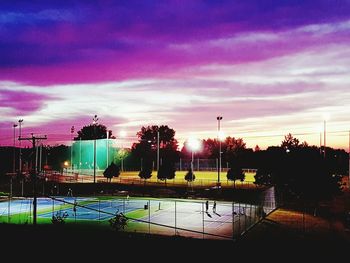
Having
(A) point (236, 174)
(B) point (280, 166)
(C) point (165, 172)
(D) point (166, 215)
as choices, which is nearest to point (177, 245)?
(D) point (166, 215)

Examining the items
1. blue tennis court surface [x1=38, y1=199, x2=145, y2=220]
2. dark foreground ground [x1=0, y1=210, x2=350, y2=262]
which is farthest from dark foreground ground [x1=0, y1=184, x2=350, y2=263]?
blue tennis court surface [x1=38, y1=199, x2=145, y2=220]

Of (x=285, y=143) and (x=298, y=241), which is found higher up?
(x=285, y=143)

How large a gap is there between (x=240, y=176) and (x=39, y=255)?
42.4 meters

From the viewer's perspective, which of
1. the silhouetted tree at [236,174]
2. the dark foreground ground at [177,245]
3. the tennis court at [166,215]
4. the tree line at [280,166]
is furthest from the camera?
the silhouetted tree at [236,174]

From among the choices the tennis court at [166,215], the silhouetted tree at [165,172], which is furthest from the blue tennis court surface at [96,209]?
the silhouetted tree at [165,172]

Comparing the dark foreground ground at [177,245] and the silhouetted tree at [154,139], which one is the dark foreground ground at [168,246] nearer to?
the dark foreground ground at [177,245]

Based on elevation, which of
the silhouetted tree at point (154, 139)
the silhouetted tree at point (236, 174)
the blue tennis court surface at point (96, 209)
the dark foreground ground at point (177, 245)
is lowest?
the blue tennis court surface at point (96, 209)

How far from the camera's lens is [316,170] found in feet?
125

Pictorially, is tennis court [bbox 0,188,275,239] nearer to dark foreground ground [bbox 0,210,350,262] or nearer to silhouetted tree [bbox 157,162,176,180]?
dark foreground ground [bbox 0,210,350,262]

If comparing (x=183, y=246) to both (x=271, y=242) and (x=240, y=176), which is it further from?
(x=240, y=176)

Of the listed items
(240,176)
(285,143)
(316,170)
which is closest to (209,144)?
(285,143)

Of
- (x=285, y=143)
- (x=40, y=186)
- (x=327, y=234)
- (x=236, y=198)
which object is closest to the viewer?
(x=327, y=234)

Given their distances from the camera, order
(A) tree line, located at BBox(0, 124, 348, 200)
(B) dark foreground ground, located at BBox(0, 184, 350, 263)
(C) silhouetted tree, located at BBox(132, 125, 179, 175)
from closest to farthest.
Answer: (B) dark foreground ground, located at BBox(0, 184, 350, 263)
(A) tree line, located at BBox(0, 124, 348, 200)
(C) silhouetted tree, located at BBox(132, 125, 179, 175)

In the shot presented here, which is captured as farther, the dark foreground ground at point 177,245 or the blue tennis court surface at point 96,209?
the blue tennis court surface at point 96,209
